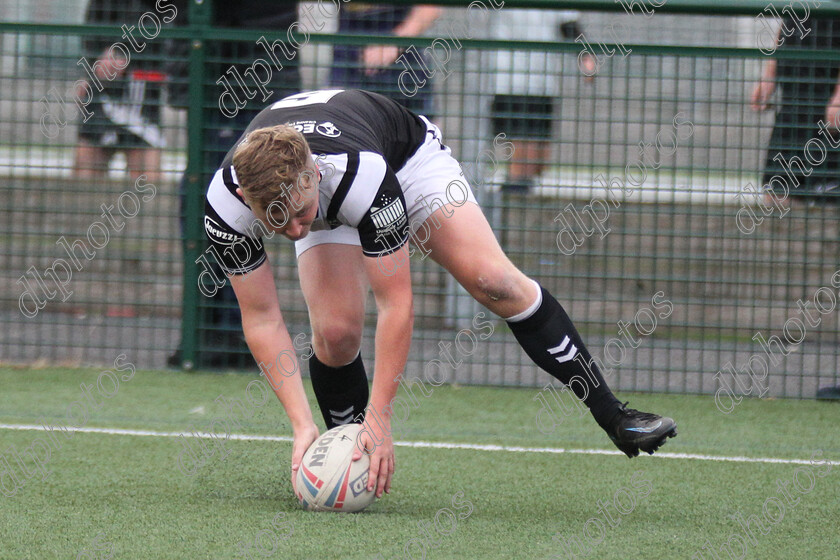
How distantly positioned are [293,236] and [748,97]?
386 centimetres

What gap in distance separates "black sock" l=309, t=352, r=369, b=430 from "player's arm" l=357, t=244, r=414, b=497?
0.73 m

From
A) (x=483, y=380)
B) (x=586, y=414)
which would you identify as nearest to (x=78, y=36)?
(x=483, y=380)

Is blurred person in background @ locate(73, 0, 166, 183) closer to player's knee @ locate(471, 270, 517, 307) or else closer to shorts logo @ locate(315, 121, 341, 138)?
shorts logo @ locate(315, 121, 341, 138)

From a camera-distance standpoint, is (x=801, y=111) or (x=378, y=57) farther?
(x=378, y=57)

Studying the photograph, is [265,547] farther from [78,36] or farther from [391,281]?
[78,36]

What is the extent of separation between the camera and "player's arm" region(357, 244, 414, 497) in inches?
119

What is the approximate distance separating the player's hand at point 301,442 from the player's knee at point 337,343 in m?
0.47

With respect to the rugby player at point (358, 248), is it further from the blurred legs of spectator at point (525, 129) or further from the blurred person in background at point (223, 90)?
the blurred person in background at point (223, 90)

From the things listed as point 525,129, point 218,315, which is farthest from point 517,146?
point 218,315

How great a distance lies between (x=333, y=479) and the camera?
314 centimetres

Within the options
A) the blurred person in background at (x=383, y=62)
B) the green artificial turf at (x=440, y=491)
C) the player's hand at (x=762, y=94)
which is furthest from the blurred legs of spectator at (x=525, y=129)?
the green artificial turf at (x=440, y=491)

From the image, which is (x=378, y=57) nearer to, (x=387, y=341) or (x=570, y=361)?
(x=570, y=361)

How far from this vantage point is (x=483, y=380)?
227 inches

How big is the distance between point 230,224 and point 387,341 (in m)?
0.55
